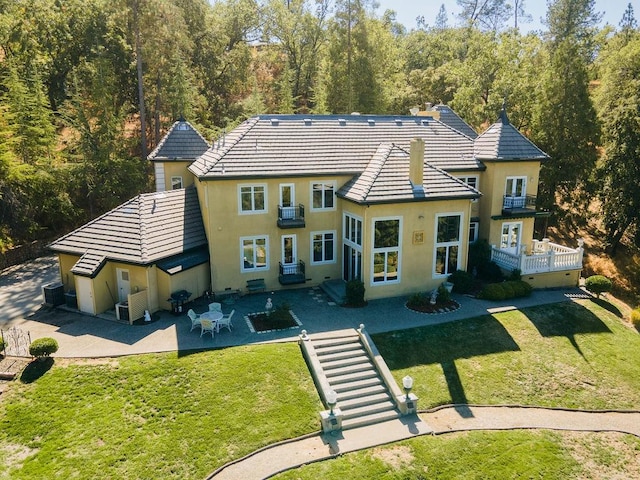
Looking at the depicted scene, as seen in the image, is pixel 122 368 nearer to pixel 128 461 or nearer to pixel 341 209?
pixel 128 461

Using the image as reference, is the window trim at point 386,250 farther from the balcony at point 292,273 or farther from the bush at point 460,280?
the balcony at point 292,273

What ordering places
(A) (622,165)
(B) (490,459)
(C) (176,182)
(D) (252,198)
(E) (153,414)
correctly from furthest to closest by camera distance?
1. (A) (622,165)
2. (C) (176,182)
3. (D) (252,198)
4. (E) (153,414)
5. (B) (490,459)

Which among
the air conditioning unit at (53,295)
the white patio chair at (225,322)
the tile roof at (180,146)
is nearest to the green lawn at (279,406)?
the white patio chair at (225,322)

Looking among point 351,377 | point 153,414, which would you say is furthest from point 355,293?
point 153,414

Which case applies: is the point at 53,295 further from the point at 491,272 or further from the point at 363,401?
the point at 491,272

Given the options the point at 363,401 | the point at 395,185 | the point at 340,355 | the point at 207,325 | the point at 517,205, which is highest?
the point at 395,185

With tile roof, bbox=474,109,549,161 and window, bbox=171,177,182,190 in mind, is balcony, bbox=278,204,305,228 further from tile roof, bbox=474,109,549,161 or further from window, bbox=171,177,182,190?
tile roof, bbox=474,109,549,161

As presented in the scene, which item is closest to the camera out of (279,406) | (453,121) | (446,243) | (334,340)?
(279,406)

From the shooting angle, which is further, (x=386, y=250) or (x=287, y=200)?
(x=287, y=200)
